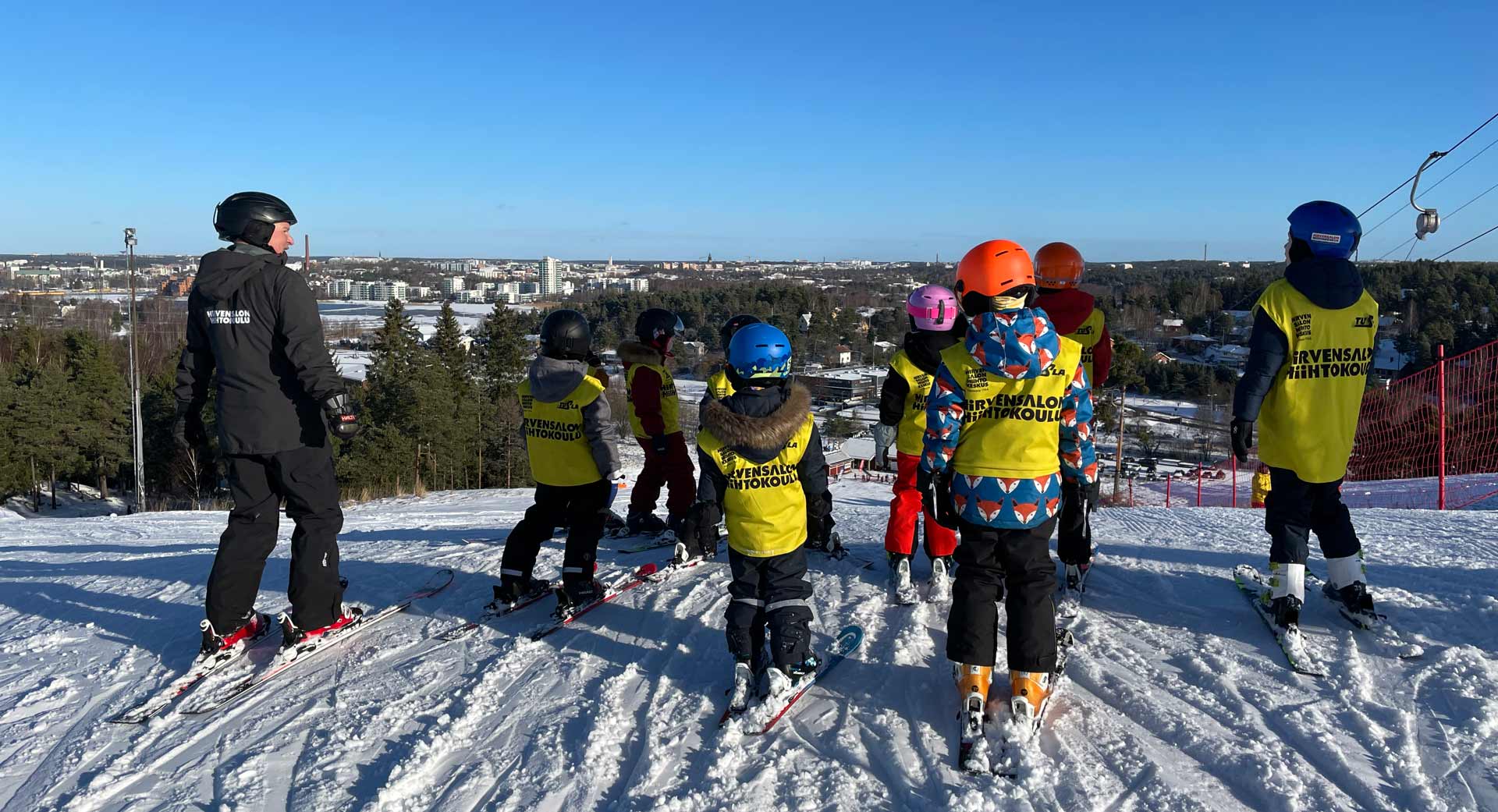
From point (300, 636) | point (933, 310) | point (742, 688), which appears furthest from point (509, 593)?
point (933, 310)

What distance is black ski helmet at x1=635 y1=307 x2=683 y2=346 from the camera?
677cm

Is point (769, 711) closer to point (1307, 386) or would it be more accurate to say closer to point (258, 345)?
point (1307, 386)

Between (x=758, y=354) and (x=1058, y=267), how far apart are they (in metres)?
2.39

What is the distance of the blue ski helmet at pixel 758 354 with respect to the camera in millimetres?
3797

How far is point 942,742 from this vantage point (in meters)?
3.38

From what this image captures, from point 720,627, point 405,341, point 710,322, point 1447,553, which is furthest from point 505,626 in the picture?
point 710,322

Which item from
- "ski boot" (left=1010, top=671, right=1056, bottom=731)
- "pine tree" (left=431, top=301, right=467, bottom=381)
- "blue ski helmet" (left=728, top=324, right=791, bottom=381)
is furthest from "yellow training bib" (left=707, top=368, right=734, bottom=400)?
"pine tree" (left=431, top=301, right=467, bottom=381)

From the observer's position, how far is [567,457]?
498cm

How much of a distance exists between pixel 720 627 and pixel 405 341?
3521 cm

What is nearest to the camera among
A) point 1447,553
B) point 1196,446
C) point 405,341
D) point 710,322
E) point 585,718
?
point 585,718

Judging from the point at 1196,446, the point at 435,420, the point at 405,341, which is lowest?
the point at 1196,446

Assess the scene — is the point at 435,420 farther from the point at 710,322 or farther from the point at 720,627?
the point at 710,322

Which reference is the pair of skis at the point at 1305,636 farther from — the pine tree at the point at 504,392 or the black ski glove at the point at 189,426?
the pine tree at the point at 504,392

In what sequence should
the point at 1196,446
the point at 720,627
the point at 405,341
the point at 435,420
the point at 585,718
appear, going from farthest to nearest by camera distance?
the point at 1196,446 < the point at 405,341 < the point at 435,420 < the point at 720,627 < the point at 585,718
